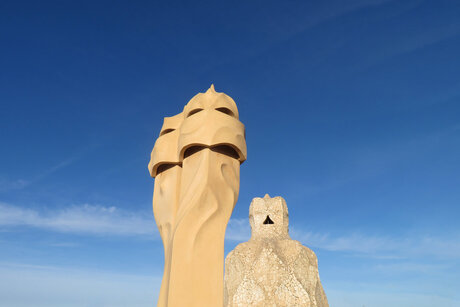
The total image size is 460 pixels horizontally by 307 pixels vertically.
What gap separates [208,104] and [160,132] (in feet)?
5.62

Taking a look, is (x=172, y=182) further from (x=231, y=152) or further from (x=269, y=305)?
(x=269, y=305)

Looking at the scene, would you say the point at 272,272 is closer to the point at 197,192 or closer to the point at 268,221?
the point at 268,221

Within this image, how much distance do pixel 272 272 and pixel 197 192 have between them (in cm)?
216

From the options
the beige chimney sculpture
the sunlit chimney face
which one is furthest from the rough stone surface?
the beige chimney sculpture

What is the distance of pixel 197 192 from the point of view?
743 cm

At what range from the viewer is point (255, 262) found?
6.66 meters

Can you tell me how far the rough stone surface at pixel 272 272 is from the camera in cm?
628

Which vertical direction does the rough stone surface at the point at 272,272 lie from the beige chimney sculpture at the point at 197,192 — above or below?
below

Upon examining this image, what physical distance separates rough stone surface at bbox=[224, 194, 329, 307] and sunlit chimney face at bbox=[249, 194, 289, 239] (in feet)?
0.06

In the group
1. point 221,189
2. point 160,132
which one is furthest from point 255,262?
point 160,132

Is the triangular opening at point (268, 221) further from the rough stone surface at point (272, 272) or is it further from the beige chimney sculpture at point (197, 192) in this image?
the beige chimney sculpture at point (197, 192)

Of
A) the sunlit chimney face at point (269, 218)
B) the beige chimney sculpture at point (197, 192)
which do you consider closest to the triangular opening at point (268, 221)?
the sunlit chimney face at point (269, 218)

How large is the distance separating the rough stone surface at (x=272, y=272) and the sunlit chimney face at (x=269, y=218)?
20 millimetres

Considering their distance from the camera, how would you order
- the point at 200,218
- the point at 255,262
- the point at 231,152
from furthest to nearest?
the point at 231,152 → the point at 200,218 → the point at 255,262
